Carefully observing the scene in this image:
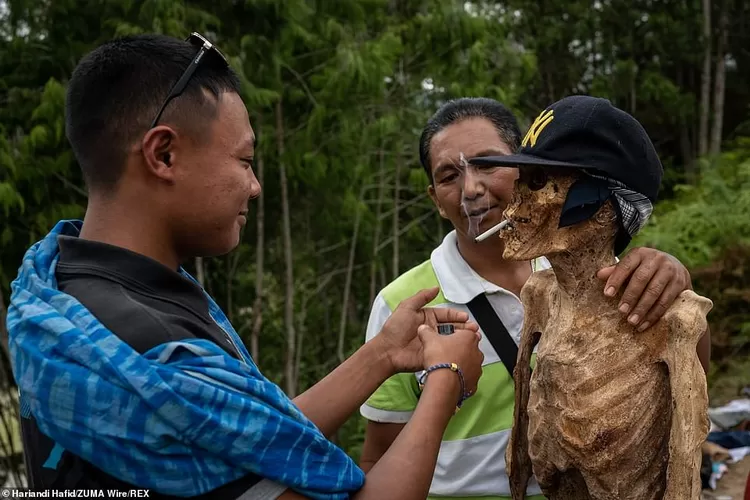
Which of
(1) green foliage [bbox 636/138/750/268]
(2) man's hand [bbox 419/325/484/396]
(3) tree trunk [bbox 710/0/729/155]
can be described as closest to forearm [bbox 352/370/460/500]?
(2) man's hand [bbox 419/325/484/396]

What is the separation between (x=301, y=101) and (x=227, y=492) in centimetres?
506

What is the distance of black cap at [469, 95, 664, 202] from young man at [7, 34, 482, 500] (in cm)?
61

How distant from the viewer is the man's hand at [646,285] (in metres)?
1.91

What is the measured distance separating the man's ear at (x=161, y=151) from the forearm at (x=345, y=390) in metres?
0.82

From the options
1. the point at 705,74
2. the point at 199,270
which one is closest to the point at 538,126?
the point at 199,270

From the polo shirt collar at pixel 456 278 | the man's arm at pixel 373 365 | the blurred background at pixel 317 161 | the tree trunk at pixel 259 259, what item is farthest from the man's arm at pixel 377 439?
the tree trunk at pixel 259 259

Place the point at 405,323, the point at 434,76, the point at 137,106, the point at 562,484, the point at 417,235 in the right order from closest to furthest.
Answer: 1. the point at 137,106
2. the point at 562,484
3. the point at 405,323
4. the point at 434,76
5. the point at 417,235

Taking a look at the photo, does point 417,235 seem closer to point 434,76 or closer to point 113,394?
point 434,76

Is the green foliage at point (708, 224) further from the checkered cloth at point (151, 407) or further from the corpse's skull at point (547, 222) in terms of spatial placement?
the checkered cloth at point (151, 407)

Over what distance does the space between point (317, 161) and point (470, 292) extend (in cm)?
349

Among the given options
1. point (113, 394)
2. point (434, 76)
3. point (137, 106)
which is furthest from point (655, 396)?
point (434, 76)

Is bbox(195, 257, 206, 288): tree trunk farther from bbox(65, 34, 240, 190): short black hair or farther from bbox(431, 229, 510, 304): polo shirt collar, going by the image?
bbox(65, 34, 240, 190): short black hair

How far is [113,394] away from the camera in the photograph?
1343 millimetres

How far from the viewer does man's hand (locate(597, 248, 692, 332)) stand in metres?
1.91
